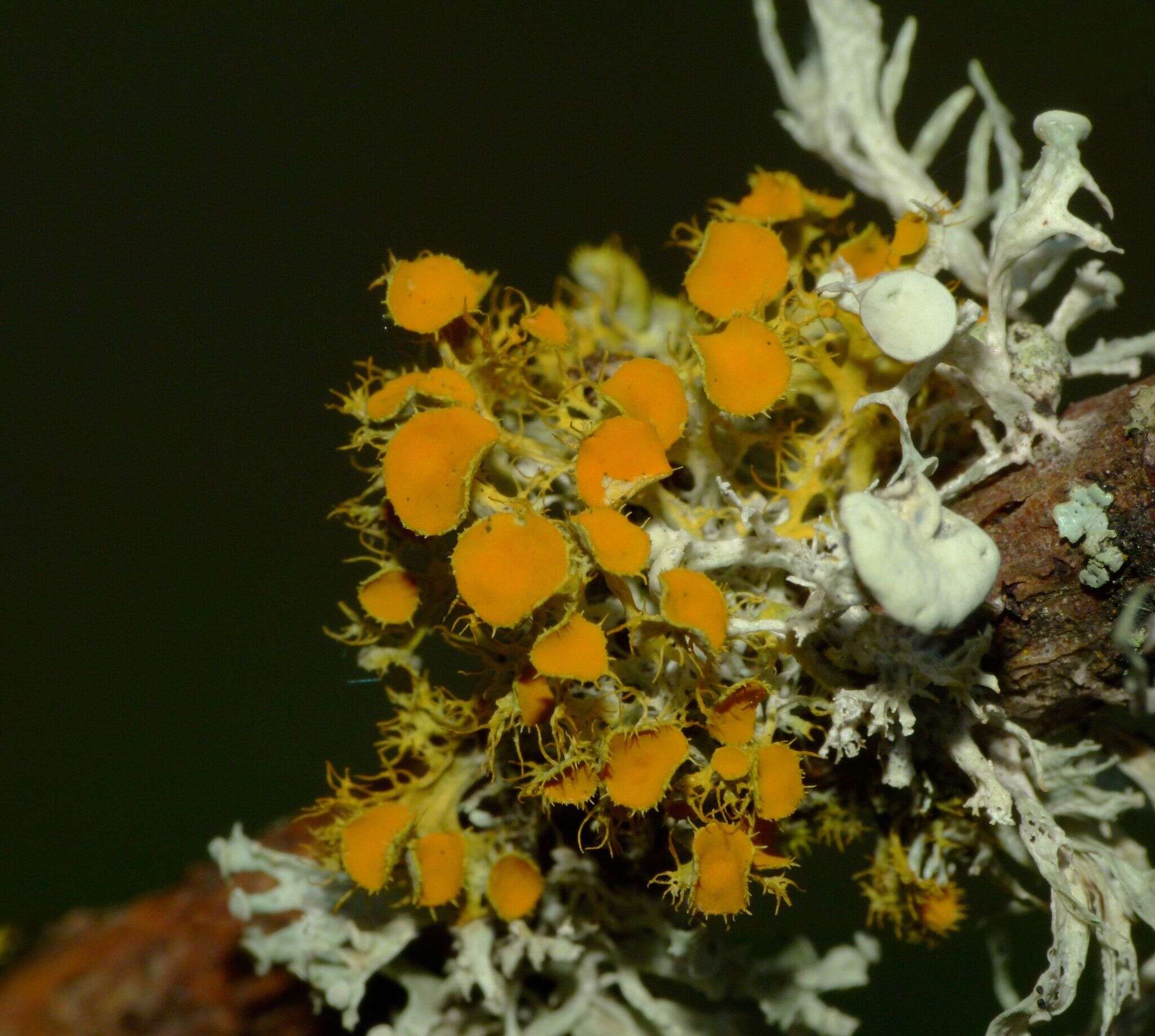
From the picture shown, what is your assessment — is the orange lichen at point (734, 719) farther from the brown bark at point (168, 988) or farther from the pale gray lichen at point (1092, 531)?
the brown bark at point (168, 988)

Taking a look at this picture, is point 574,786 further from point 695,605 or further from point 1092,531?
point 1092,531

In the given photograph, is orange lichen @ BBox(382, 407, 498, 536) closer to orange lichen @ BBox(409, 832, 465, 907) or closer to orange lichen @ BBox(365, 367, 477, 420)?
orange lichen @ BBox(365, 367, 477, 420)

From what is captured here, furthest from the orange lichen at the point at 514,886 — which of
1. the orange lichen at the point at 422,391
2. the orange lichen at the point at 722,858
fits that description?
the orange lichen at the point at 422,391

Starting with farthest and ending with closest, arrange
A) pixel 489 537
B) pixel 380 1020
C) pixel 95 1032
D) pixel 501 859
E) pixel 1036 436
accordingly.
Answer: pixel 95 1032, pixel 380 1020, pixel 501 859, pixel 1036 436, pixel 489 537

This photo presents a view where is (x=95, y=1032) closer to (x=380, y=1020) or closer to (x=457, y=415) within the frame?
(x=380, y=1020)

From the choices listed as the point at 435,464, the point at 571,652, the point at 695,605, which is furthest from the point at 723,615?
the point at 435,464

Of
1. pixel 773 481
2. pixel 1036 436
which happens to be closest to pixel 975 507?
pixel 1036 436
